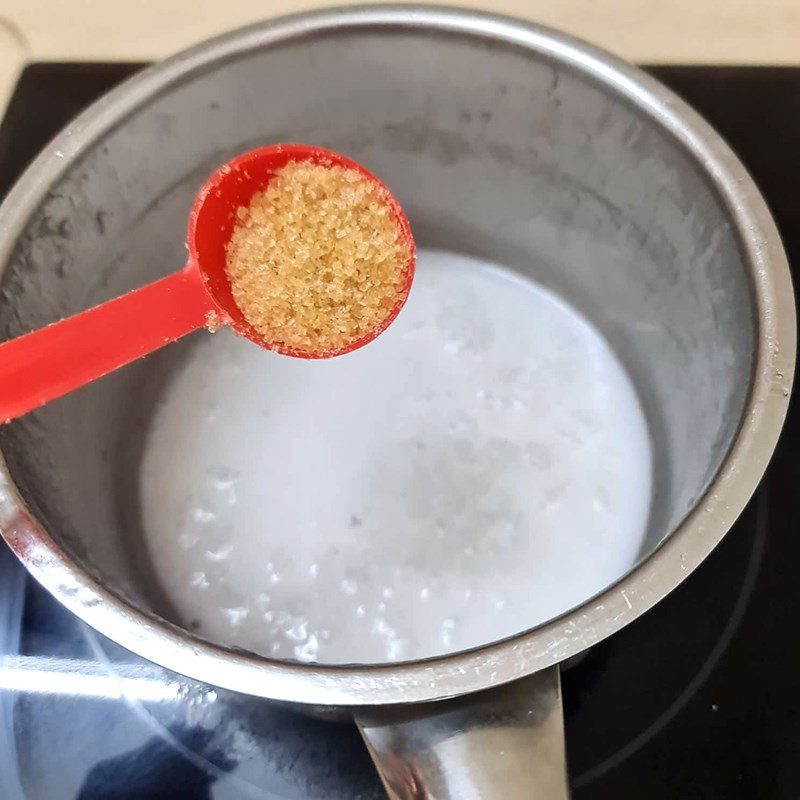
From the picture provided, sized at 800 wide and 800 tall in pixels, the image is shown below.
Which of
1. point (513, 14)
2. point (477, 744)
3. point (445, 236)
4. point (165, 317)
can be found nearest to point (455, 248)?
point (445, 236)

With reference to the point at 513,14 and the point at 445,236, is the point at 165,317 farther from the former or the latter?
the point at 513,14

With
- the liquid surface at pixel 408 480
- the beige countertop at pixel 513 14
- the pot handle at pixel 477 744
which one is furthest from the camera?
the beige countertop at pixel 513 14

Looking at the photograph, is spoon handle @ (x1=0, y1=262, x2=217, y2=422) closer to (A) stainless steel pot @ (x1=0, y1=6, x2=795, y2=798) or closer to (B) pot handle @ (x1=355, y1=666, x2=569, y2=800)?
(A) stainless steel pot @ (x1=0, y1=6, x2=795, y2=798)

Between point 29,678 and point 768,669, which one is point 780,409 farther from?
point 29,678

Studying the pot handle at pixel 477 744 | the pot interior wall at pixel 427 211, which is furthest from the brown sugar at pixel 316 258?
the pot handle at pixel 477 744

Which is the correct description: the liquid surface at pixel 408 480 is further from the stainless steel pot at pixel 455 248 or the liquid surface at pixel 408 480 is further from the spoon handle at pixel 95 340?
the spoon handle at pixel 95 340

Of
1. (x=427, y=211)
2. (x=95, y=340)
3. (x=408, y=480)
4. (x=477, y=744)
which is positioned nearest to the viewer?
(x=477, y=744)
